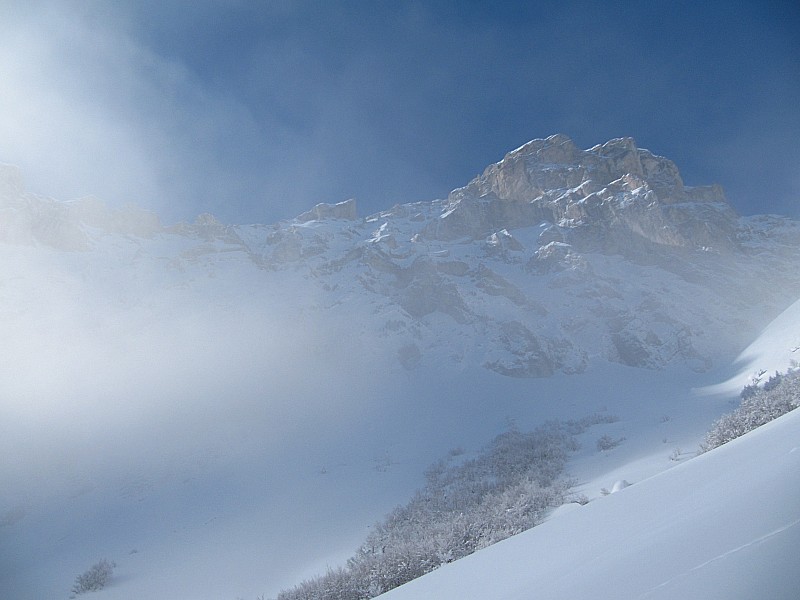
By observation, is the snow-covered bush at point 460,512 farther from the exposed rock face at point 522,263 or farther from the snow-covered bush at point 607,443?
the exposed rock face at point 522,263

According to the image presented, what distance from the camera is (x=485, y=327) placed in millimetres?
63125

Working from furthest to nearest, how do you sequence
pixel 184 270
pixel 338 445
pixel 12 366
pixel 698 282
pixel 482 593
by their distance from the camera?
pixel 698 282, pixel 184 270, pixel 12 366, pixel 338 445, pixel 482 593

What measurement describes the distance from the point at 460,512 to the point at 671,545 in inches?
801

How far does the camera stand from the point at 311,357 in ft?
186

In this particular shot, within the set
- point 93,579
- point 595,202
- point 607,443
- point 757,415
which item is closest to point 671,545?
point 757,415

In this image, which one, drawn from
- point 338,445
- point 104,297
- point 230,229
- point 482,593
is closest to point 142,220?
point 230,229

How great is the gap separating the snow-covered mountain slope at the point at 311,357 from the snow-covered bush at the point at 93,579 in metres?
1.10

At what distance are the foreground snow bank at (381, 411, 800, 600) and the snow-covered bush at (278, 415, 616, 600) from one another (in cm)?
1001

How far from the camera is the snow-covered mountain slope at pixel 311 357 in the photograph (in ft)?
88.1

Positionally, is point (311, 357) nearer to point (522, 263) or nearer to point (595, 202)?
point (522, 263)

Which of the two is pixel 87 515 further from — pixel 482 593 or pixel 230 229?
pixel 230 229

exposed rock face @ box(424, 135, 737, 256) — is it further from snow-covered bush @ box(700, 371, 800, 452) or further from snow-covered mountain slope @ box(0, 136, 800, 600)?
snow-covered bush @ box(700, 371, 800, 452)

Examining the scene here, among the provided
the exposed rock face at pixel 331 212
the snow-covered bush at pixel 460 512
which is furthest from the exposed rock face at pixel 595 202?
the snow-covered bush at pixel 460 512

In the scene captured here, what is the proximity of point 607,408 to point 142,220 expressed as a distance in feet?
305
